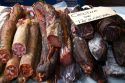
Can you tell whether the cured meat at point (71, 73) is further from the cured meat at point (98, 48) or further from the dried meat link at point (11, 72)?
the dried meat link at point (11, 72)

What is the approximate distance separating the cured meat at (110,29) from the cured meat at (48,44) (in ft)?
0.63

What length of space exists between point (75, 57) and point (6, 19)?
17.4 inches

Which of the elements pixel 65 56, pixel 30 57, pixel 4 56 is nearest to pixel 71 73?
pixel 65 56

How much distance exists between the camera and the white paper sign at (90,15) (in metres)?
1.14

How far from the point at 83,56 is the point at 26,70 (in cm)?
24

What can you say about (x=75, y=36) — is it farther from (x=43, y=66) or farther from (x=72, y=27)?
(x=43, y=66)

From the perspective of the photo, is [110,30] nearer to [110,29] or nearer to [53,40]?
[110,29]

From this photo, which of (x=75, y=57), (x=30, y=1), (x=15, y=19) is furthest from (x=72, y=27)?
(x=30, y=1)

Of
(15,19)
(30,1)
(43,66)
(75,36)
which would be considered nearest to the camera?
(43,66)

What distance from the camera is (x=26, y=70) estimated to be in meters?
1.05

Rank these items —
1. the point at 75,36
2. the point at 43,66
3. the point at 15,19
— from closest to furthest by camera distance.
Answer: the point at 43,66, the point at 75,36, the point at 15,19

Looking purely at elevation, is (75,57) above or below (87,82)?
above

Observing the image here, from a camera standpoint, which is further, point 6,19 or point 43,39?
point 6,19

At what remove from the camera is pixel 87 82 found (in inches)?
42.7
